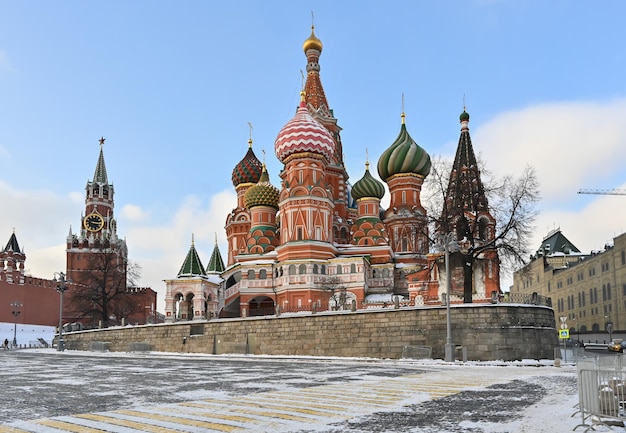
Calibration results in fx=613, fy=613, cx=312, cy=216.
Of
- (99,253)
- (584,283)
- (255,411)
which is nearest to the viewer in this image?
(255,411)

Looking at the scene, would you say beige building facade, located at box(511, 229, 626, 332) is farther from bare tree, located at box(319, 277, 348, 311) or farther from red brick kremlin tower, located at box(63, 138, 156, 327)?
red brick kremlin tower, located at box(63, 138, 156, 327)

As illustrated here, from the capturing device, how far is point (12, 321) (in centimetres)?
7644

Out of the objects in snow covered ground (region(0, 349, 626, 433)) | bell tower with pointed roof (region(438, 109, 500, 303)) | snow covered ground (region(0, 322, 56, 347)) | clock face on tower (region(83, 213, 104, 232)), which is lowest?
snow covered ground (region(0, 322, 56, 347))

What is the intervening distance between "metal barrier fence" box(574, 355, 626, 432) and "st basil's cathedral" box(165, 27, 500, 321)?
30.4m

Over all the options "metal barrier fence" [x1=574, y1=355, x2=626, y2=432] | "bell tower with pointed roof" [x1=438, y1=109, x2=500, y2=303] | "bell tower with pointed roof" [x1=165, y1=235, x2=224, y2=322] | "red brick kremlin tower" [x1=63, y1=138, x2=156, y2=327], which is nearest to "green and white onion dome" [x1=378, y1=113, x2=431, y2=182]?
"bell tower with pointed roof" [x1=438, y1=109, x2=500, y2=303]

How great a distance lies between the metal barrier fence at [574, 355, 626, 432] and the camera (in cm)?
851

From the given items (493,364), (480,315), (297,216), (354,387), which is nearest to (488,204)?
(480,315)

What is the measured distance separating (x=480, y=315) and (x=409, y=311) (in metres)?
3.67

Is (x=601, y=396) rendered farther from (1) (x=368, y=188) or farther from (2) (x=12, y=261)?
(2) (x=12, y=261)

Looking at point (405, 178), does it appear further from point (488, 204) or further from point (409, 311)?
point (409, 311)

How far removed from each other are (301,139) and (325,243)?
945 centimetres

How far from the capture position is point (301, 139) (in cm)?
5347

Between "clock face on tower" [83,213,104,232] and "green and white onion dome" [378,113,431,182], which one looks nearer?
"green and white onion dome" [378,113,431,182]

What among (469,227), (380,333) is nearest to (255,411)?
(380,333)
